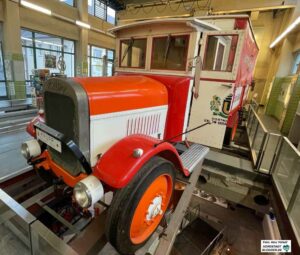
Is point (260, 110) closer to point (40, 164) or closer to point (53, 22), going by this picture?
point (40, 164)

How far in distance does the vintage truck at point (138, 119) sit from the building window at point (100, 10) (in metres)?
→ 9.76

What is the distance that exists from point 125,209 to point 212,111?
6.41ft

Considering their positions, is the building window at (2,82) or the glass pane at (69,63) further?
the glass pane at (69,63)

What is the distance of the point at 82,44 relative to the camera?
32.6ft

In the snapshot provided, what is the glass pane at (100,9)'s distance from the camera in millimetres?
10518

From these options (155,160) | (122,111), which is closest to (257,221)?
(155,160)

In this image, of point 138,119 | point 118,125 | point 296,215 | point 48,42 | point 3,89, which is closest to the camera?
point 118,125

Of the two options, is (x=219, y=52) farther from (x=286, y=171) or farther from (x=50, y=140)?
(x=50, y=140)

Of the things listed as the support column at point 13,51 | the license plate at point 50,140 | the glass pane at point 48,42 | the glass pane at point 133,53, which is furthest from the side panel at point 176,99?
the glass pane at point 48,42

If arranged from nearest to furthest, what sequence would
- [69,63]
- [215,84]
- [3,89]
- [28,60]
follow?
[215,84]
[3,89]
[28,60]
[69,63]

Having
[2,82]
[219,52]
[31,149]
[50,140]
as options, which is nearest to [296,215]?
[219,52]

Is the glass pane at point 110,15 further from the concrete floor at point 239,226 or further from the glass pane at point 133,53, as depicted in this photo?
the concrete floor at point 239,226

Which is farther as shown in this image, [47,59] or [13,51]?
[47,59]

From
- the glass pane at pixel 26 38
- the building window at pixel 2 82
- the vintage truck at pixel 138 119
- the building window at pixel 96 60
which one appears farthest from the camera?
the building window at pixel 96 60
